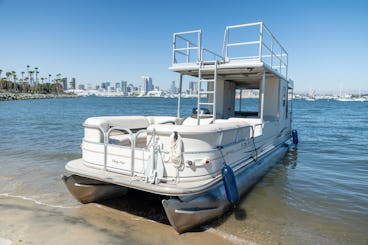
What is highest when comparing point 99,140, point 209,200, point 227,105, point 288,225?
point 227,105

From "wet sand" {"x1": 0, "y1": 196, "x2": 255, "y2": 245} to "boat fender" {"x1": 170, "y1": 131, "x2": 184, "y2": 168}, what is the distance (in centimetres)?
134

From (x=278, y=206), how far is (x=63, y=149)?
9.79 meters

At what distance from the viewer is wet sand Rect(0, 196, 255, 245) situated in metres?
4.48

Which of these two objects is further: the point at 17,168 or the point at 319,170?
the point at 319,170

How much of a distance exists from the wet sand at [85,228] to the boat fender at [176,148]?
134 centimetres

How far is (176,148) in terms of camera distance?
454 centimetres

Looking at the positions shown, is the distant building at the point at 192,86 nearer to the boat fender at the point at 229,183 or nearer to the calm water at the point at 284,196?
the calm water at the point at 284,196

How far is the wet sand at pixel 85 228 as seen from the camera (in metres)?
4.48

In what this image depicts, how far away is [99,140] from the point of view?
5500 millimetres

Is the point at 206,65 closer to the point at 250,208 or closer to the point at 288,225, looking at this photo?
the point at 250,208

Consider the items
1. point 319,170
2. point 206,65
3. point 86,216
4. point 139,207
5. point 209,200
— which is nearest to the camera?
point 209,200

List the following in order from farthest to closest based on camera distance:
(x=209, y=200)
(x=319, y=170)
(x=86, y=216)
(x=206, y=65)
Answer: (x=319, y=170), (x=206, y=65), (x=86, y=216), (x=209, y=200)

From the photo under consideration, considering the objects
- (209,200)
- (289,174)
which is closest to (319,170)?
(289,174)

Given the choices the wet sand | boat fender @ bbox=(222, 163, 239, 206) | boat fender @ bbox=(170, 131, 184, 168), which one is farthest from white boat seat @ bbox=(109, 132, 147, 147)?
boat fender @ bbox=(222, 163, 239, 206)
